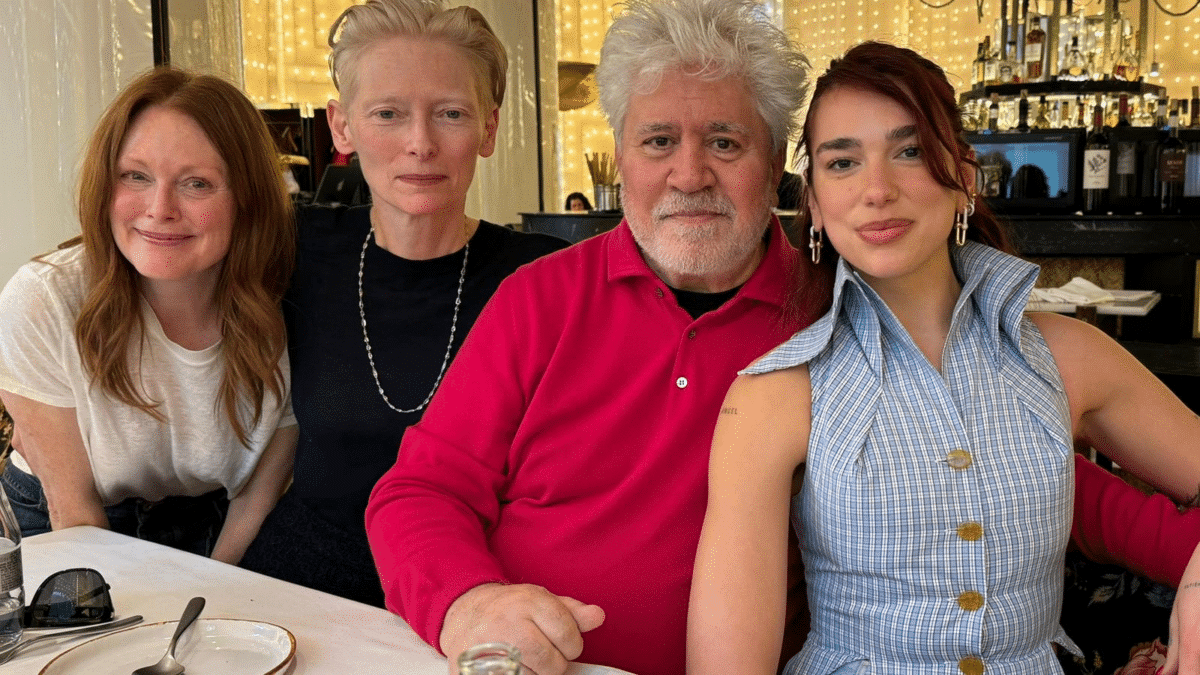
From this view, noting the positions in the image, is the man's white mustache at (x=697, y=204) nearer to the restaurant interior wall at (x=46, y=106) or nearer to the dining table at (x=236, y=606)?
the dining table at (x=236, y=606)

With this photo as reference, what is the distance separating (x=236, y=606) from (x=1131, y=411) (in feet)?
3.97

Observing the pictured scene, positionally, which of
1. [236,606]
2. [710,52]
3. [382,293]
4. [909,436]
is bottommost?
[236,606]

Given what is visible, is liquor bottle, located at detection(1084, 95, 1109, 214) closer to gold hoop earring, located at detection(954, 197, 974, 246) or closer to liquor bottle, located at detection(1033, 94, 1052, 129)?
liquor bottle, located at detection(1033, 94, 1052, 129)

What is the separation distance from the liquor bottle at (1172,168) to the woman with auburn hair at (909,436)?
4.46m

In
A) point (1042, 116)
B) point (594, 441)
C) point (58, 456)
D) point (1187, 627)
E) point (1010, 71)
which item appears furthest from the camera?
point (1010, 71)

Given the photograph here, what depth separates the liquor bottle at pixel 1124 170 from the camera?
216 inches

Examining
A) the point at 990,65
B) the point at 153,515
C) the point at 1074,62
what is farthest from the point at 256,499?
the point at 1074,62

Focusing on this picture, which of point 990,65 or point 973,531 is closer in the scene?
point 973,531

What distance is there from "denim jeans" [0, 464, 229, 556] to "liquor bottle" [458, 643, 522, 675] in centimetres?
177

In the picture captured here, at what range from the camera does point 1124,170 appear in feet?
18.1

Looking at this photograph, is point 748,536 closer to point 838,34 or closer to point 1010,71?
point 1010,71

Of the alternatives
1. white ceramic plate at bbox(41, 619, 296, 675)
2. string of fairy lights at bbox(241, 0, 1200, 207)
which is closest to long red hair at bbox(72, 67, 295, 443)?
white ceramic plate at bbox(41, 619, 296, 675)

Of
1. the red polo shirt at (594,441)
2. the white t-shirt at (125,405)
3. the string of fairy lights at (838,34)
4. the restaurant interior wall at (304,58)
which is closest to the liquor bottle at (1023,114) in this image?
the restaurant interior wall at (304,58)

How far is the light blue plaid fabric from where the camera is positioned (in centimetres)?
140
